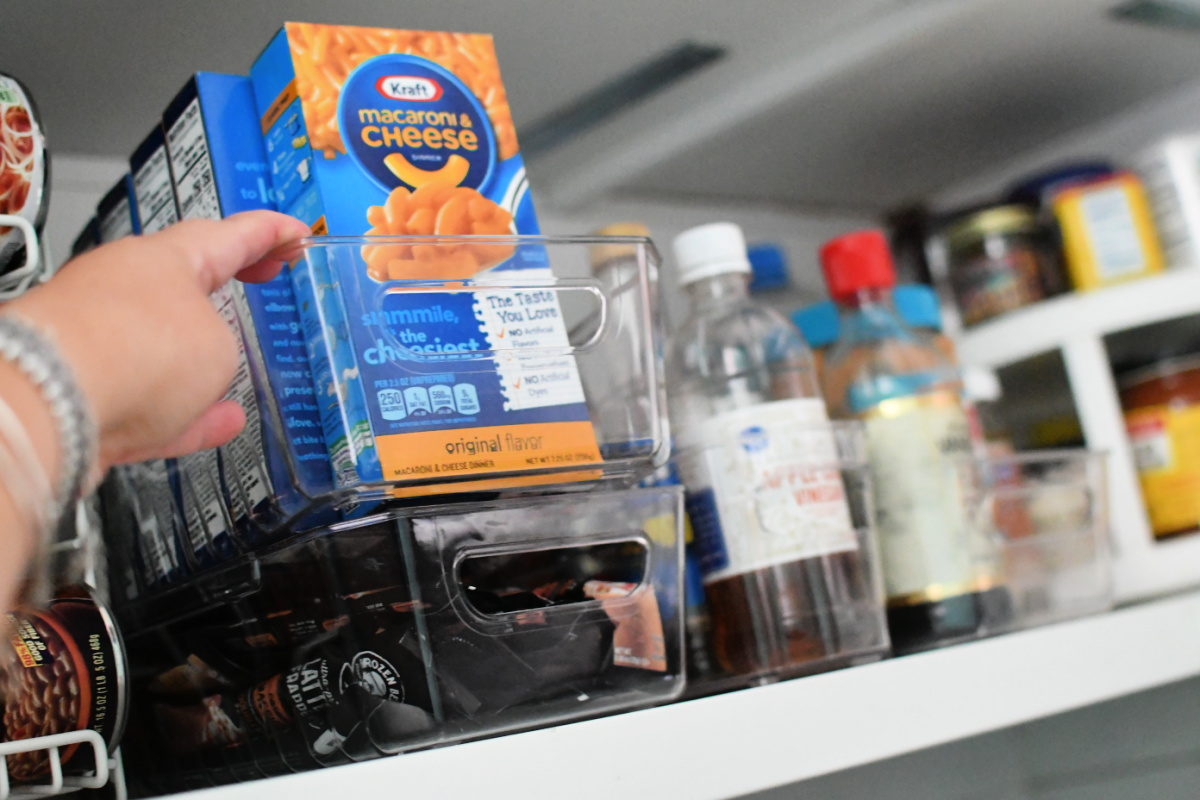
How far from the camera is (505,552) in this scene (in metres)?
0.54

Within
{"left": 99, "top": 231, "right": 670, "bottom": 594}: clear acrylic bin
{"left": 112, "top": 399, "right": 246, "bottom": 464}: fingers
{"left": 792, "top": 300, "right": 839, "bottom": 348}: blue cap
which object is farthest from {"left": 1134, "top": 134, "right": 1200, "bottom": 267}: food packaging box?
{"left": 112, "top": 399, "right": 246, "bottom": 464}: fingers

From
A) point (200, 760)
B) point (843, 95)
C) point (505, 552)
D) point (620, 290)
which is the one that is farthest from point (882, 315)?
point (200, 760)

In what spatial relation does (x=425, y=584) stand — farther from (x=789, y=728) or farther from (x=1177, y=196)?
(x=1177, y=196)

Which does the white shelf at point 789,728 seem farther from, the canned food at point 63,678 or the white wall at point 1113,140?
the white wall at point 1113,140

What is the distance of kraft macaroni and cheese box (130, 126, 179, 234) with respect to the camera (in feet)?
2.03

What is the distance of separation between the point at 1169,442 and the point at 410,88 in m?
0.71

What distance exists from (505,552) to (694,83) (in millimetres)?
510

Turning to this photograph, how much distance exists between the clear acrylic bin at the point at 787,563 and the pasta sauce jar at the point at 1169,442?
1.27ft

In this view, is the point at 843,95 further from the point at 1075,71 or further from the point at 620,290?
the point at 620,290

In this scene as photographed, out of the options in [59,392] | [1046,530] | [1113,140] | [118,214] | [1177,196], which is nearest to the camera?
[59,392]

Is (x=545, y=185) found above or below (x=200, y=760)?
above

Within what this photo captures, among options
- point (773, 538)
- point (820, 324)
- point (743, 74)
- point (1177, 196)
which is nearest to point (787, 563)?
point (773, 538)

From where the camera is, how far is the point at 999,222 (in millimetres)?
990

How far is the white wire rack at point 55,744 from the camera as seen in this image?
18.0 inches
